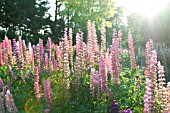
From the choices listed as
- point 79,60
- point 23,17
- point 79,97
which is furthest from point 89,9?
point 79,97

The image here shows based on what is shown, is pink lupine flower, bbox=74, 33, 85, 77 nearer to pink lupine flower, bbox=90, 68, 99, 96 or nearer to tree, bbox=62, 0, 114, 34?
pink lupine flower, bbox=90, 68, 99, 96

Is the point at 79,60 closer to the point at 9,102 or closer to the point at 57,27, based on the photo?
the point at 9,102

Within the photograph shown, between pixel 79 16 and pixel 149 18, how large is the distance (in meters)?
7.09

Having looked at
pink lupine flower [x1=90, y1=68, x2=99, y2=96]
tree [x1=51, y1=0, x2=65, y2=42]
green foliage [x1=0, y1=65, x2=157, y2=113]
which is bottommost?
green foliage [x1=0, y1=65, x2=157, y2=113]

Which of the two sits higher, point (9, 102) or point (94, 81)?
point (94, 81)

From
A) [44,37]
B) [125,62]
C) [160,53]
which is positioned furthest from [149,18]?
[125,62]

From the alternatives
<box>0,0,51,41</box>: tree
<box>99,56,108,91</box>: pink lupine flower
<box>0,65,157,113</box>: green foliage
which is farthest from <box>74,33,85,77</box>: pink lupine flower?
<box>0,0,51,41</box>: tree

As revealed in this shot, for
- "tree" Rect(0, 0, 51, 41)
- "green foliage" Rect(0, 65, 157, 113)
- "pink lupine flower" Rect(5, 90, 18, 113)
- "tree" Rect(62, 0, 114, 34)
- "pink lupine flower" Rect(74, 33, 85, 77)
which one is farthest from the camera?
"tree" Rect(0, 0, 51, 41)

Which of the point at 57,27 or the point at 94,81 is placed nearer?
the point at 94,81

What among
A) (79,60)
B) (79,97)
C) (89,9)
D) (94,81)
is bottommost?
(79,97)

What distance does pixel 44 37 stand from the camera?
3362cm

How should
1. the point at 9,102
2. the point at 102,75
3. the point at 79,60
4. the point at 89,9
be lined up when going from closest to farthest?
the point at 9,102 → the point at 102,75 → the point at 79,60 → the point at 89,9

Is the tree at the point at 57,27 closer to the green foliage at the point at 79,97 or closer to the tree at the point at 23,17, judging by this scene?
the tree at the point at 23,17

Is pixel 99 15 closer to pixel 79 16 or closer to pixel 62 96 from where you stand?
pixel 79 16
